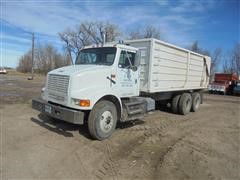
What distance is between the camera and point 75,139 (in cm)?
553

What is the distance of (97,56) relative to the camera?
627 cm

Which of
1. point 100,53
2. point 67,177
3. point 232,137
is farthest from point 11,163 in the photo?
point 232,137

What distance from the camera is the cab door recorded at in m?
6.04

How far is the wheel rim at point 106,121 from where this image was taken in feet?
17.9

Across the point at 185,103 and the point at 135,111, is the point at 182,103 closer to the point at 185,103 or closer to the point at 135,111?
the point at 185,103

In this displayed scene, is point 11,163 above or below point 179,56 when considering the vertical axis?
below

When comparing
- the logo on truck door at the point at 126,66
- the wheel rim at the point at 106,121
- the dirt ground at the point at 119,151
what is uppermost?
the logo on truck door at the point at 126,66

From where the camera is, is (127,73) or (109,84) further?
(127,73)

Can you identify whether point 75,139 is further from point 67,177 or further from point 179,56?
point 179,56

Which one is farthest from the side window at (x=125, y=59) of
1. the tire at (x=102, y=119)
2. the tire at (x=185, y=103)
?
the tire at (x=185, y=103)

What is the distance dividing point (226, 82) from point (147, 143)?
Result: 24661 mm

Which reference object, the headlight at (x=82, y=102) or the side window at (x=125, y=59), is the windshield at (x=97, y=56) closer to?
the side window at (x=125, y=59)

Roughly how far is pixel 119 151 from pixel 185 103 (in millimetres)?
5700

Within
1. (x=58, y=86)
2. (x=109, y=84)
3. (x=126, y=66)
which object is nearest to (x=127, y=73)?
(x=126, y=66)
